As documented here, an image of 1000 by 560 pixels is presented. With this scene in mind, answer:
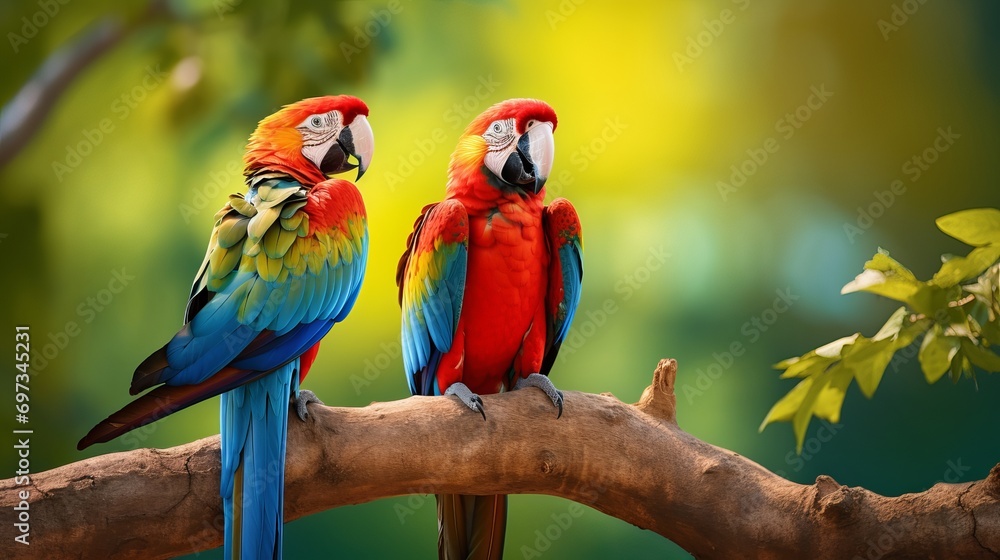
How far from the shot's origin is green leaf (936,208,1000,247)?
1.22 meters

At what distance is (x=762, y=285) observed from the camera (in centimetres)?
306

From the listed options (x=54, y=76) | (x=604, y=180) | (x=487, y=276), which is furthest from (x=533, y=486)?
(x=54, y=76)

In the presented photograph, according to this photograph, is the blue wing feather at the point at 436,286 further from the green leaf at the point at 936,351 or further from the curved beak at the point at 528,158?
the green leaf at the point at 936,351

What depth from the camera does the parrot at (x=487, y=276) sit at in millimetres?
2000

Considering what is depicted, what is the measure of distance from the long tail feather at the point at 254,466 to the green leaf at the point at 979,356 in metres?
1.21

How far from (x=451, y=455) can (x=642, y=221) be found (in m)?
1.50

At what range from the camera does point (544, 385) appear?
200 centimetres

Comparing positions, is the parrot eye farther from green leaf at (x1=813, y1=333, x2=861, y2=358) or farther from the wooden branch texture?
green leaf at (x1=813, y1=333, x2=861, y2=358)

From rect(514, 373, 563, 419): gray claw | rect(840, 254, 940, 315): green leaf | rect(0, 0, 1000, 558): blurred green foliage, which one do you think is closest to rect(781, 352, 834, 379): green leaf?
rect(840, 254, 940, 315): green leaf

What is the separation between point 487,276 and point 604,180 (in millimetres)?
1136

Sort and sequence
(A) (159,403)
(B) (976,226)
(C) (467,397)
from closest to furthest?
(B) (976,226), (A) (159,403), (C) (467,397)

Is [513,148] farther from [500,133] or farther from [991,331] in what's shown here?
[991,331]

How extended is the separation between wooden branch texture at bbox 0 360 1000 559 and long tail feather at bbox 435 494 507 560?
15 centimetres

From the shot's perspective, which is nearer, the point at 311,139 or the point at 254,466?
the point at 254,466
